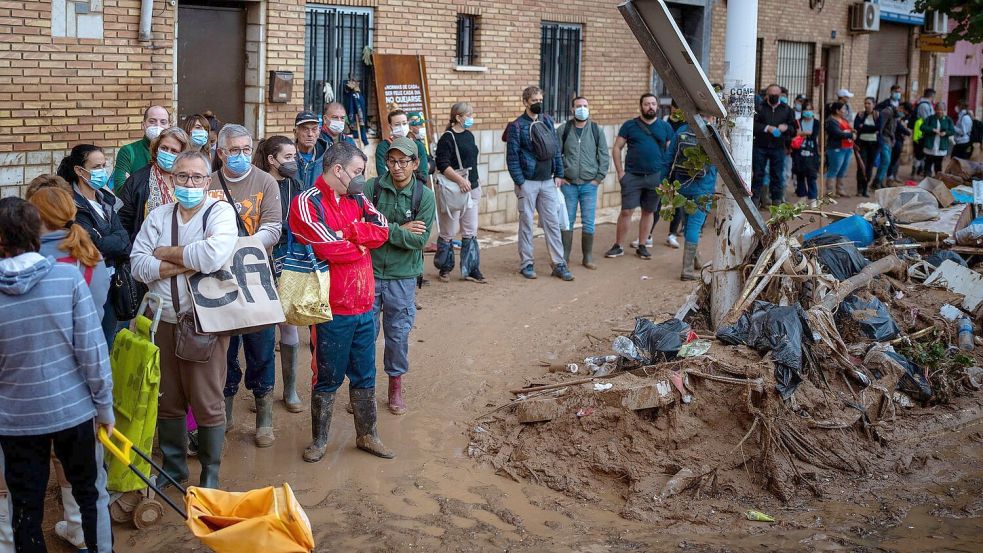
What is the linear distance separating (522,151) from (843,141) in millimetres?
8954

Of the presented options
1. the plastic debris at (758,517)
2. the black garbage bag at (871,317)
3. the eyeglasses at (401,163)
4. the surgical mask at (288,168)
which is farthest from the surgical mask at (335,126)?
the plastic debris at (758,517)

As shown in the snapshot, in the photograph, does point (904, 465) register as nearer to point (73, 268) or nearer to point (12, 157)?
point (73, 268)

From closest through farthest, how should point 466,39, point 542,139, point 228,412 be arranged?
1. point 228,412
2. point 542,139
3. point 466,39

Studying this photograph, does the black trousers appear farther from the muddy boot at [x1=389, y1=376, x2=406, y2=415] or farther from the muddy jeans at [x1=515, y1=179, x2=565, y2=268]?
the muddy jeans at [x1=515, y1=179, x2=565, y2=268]

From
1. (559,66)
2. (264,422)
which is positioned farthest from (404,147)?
(559,66)

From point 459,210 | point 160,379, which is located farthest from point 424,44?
point 160,379

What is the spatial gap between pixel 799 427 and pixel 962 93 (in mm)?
27566

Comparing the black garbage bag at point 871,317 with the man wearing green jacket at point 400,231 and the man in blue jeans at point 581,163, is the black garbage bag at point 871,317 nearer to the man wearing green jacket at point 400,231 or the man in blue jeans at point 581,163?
the man wearing green jacket at point 400,231

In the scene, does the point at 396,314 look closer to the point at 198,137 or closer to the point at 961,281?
the point at 198,137

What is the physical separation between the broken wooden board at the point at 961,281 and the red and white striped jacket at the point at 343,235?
5465 mm

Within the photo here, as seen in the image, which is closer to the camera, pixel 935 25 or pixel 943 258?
pixel 943 258

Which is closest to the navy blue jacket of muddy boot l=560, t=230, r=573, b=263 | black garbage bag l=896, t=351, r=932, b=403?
muddy boot l=560, t=230, r=573, b=263

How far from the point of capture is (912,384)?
7297 mm

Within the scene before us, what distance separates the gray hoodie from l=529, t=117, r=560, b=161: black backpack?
6.67 m
